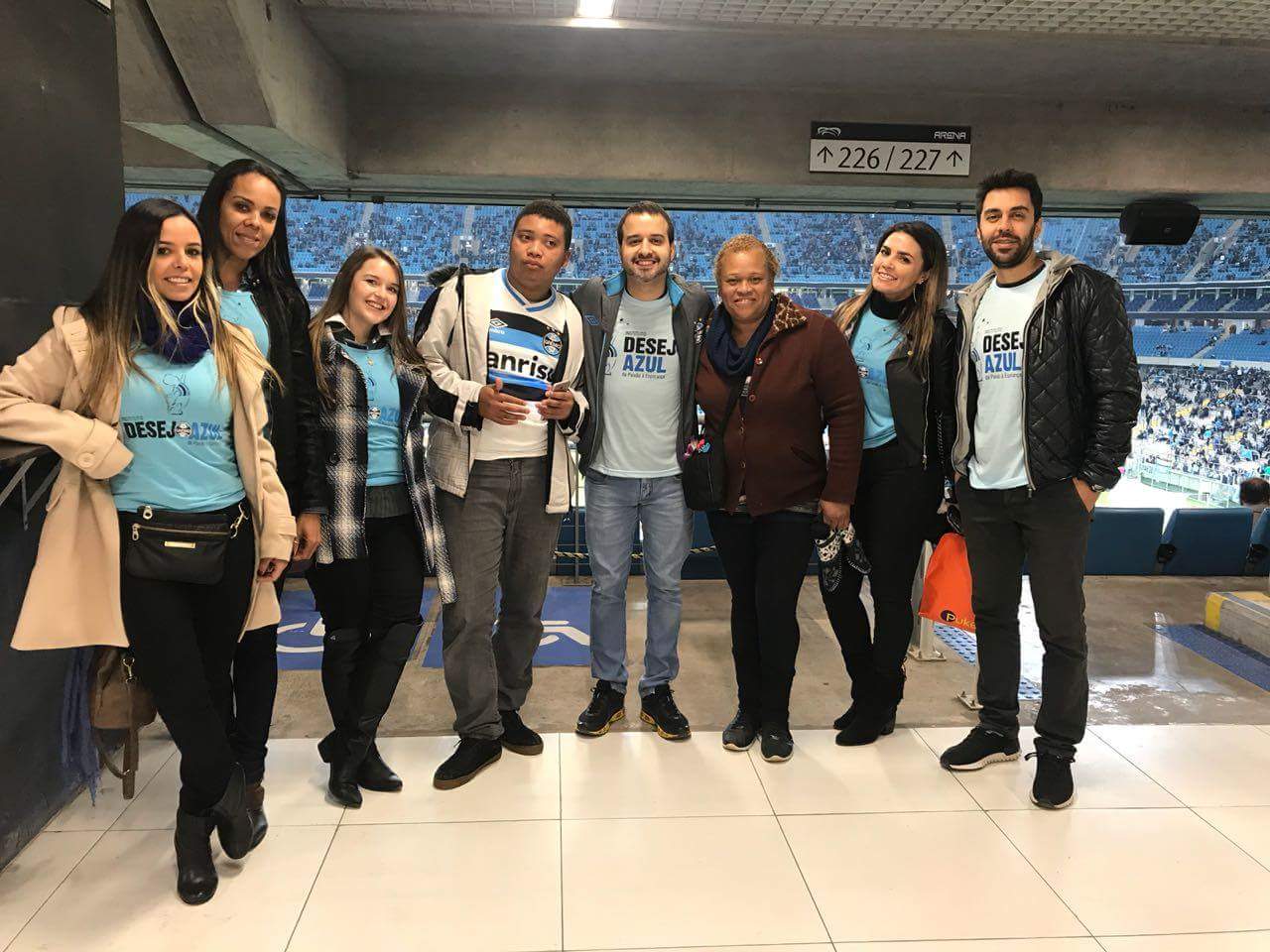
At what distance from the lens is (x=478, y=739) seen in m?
2.78

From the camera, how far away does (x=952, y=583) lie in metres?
3.00

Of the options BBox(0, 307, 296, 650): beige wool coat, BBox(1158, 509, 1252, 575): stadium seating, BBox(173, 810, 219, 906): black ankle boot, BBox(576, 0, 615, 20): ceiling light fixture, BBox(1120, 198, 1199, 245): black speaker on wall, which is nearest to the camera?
BBox(0, 307, 296, 650): beige wool coat

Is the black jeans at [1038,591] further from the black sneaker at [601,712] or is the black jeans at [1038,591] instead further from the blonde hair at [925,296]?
the black sneaker at [601,712]

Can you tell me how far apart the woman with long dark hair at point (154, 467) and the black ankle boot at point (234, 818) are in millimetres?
70

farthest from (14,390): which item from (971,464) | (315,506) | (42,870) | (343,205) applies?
(343,205)

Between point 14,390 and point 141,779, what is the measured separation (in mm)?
1472

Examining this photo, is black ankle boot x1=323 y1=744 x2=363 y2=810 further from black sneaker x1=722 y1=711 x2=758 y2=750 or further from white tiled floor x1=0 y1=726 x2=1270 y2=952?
black sneaker x1=722 y1=711 x2=758 y2=750

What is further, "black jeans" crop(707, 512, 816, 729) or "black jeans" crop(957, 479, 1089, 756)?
"black jeans" crop(707, 512, 816, 729)

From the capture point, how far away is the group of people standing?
6.43ft

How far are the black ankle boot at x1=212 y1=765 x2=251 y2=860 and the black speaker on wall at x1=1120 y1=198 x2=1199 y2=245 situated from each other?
578cm

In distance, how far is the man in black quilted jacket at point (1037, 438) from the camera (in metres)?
2.49

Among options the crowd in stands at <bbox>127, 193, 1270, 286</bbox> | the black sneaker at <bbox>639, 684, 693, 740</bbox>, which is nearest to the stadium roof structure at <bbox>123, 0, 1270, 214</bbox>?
the crowd in stands at <bbox>127, 193, 1270, 286</bbox>

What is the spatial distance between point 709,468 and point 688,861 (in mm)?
1204

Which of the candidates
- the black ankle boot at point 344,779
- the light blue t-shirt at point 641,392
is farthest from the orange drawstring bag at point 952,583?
the black ankle boot at point 344,779
